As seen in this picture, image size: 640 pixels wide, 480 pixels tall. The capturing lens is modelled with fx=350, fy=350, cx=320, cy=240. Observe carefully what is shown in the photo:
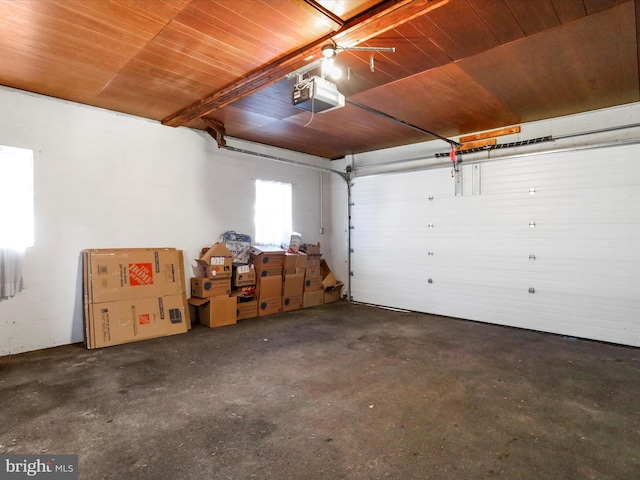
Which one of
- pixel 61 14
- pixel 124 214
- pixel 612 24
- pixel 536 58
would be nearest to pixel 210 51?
pixel 61 14

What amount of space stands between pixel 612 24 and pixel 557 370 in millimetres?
2919

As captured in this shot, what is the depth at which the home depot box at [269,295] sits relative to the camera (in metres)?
5.51

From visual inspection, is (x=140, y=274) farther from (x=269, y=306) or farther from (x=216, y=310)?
(x=269, y=306)

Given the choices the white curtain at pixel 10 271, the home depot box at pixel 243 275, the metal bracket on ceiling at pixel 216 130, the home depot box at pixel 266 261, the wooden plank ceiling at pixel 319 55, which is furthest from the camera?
the home depot box at pixel 266 261

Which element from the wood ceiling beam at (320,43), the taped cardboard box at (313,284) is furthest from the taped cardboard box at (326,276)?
the wood ceiling beam at (320,43)

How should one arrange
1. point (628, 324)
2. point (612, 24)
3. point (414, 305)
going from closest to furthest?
point (612, 24) < point (628, 324) < point (414, 305)

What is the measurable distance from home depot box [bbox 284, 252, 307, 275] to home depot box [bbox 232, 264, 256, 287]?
592 mm

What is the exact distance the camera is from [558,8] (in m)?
2.38

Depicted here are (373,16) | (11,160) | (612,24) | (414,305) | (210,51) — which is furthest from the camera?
(414,305)

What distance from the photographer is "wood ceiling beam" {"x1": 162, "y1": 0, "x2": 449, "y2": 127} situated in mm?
2297

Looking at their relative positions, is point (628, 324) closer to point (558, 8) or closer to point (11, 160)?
point (558, 8)

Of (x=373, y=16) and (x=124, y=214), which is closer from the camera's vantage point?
(x=373, y=16)

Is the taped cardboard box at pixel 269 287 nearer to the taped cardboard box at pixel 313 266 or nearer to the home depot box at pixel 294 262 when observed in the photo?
the home depot box at pixel 294 262

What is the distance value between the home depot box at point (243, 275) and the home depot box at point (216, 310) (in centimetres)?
30
